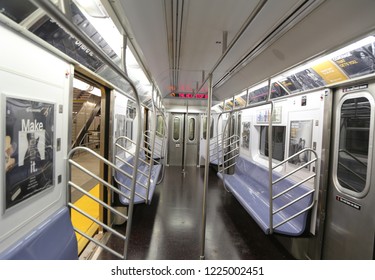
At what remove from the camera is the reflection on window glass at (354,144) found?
1.94 metres

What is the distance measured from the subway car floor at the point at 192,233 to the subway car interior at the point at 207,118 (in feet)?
0.08

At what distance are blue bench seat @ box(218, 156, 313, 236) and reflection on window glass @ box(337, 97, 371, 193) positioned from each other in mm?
495

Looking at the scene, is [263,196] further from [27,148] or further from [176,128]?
[176,128]

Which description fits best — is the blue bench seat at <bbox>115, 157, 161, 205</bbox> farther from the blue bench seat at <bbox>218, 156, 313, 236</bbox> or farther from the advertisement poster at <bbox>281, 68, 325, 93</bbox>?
the advertisement poster at <bbox>281, 68, 325, 93</bbox>

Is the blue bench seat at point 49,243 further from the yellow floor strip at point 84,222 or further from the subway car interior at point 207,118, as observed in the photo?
the yellow floor strip at point 84,222

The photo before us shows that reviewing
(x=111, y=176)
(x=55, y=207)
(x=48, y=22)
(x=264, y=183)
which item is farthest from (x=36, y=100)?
(x=264, y=183)

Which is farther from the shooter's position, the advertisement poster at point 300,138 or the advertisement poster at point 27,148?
the advertisement poster at point 300,138

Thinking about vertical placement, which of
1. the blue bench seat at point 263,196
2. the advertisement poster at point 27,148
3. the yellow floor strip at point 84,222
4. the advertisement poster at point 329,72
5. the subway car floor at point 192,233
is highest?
the advertisement poster at point 329,72

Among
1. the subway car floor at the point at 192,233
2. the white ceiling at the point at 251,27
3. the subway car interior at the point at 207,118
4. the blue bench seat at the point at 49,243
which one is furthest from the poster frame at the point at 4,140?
the subway car floor at the point at 192,233

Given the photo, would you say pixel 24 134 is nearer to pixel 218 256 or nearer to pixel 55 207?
pixel 55 207

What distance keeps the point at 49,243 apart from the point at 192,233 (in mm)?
2078

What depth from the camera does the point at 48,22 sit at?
1331 mm

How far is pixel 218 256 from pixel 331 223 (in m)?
1.37

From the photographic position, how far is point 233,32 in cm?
234
